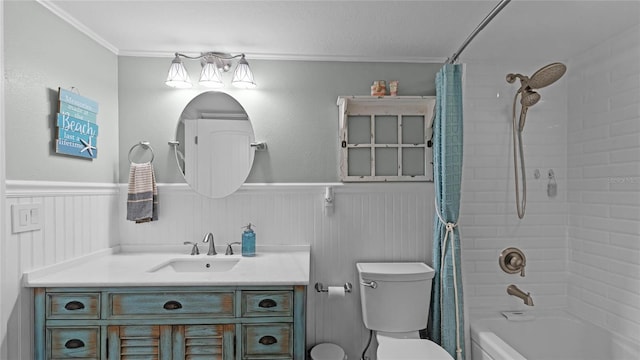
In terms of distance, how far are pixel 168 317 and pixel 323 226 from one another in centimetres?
106

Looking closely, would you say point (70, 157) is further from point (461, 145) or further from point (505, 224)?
point (505, 224)

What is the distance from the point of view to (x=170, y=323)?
1659 millimetres

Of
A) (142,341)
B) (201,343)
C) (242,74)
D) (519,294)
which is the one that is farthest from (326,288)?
(242,74)

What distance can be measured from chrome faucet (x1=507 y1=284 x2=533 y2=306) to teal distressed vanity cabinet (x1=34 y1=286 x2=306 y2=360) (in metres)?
1.46

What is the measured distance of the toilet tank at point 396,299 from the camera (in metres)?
2.04

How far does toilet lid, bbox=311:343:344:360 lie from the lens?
2.13 metres

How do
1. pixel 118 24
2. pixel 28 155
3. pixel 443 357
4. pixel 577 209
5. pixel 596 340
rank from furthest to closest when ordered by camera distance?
pixel 577 209
pixel 596 340
pixel 118 24
pixel 443 357
pixel 28 155

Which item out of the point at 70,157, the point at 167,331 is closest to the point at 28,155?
the point at 70,157

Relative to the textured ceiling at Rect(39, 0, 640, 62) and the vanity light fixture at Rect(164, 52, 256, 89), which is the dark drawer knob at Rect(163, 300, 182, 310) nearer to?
the vanity light fixture at Rect(164, 52, 256, 89)

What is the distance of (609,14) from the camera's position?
1794 millimetres

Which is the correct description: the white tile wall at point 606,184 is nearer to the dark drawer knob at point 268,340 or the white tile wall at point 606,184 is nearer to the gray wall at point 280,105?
the gray wall at point 280,105

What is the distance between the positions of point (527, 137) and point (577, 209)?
0.56 metres

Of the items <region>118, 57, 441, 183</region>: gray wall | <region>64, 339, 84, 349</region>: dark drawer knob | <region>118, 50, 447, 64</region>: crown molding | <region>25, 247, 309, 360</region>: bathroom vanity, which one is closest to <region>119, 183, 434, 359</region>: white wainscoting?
<region>118, 57, 441, 183</region>: gray wall

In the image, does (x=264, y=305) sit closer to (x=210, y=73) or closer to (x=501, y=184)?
(x=210, y=73)
